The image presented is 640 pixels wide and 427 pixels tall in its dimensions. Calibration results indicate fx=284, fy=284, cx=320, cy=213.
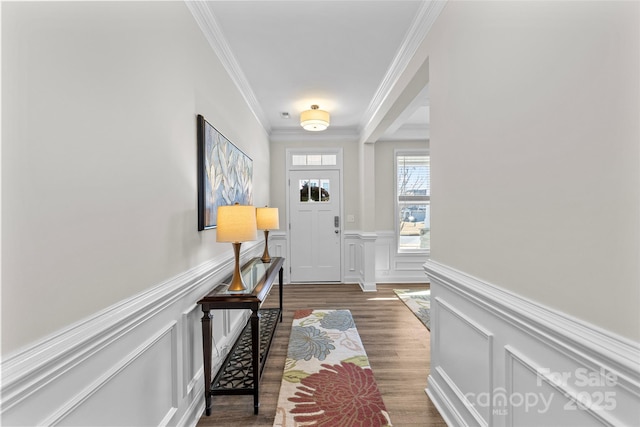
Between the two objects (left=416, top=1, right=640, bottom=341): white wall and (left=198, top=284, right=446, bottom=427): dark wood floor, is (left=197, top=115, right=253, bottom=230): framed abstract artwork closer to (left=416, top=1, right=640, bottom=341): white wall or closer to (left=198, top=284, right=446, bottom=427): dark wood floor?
(left=198, top=284, right=446, bottom=427): dark wood floor

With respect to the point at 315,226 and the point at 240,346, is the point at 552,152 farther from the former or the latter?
the point at 315,226

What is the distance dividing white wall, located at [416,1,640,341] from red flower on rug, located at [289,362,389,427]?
3.46 feet

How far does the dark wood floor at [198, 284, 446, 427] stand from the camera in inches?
68.1

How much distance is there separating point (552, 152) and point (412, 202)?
411cm

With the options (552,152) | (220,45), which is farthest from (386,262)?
(552,152)

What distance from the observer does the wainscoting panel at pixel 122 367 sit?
2.38 feet

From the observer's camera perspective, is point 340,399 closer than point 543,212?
No

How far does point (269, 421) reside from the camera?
1680 millimetres

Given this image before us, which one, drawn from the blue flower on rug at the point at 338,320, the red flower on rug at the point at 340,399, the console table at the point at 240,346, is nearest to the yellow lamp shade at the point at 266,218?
the console table at the point at 240,346

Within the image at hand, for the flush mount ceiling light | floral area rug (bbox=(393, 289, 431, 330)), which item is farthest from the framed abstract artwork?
A: floral area rug (bbox=(393, 289, 431, 330))

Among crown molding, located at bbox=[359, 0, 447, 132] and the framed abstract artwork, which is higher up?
crown molding, located at bbox=[359, 0, 447, 132]

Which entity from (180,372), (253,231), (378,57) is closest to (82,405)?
(180,372)

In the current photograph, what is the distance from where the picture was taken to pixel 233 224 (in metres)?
1.63

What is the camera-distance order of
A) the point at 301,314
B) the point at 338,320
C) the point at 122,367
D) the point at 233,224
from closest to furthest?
the point at 122,367 < the point at 233,224 < the point at 338,320 < the point at 301,314
